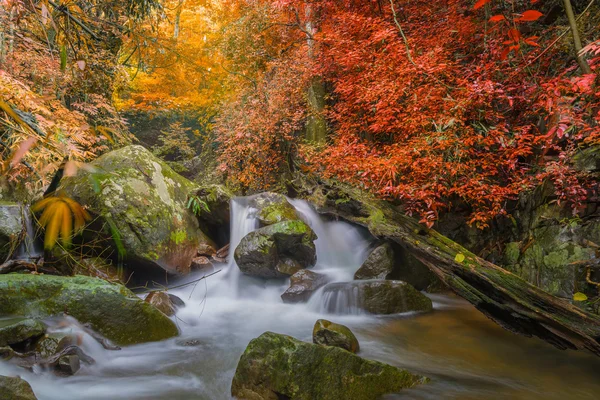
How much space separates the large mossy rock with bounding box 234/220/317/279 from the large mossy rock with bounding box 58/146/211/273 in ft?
4.32

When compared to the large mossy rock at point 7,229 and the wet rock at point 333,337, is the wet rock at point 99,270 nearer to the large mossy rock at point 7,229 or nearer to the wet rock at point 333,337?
the large mossy rock at point 7,229

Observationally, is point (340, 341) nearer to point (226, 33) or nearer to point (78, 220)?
point (78, 220)

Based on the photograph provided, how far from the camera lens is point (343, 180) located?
730 cm

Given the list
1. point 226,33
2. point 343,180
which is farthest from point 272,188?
point 226,33

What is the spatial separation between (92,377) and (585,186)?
648 centimetres

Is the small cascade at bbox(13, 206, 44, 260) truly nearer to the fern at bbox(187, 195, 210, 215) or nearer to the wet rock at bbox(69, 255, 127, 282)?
the wet rock at bbox(69, 255, 127, 282)

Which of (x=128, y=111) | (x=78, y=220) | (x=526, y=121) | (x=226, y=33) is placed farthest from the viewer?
(x=128, y=111)

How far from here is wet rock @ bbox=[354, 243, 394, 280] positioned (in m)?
6.71

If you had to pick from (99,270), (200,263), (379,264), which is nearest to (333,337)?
(379,264)

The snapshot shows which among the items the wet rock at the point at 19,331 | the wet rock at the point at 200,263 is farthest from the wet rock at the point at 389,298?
the wet rock at the point at 19,331

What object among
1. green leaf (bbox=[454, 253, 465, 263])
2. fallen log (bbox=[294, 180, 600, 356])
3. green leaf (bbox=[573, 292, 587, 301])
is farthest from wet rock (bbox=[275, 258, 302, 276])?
green leaf (bbox=[573, 292, 587, 301])

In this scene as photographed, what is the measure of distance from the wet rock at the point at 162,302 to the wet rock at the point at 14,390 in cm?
280

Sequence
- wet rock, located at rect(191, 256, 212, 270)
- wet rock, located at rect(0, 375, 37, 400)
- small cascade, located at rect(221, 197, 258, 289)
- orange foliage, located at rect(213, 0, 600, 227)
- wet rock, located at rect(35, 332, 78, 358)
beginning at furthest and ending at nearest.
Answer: small cascade, located at rect(221, 197, 258, 289)
wet rock, located at rect(191, 256, 212, 270)
orange foliage, located at rect(213, 0, 600, 227)
wet rock, located at rect(35, 332, 78, 358)
wet rock, located at rect(0, 375, 37, 400)

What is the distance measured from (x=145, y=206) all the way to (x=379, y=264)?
4.75 m
